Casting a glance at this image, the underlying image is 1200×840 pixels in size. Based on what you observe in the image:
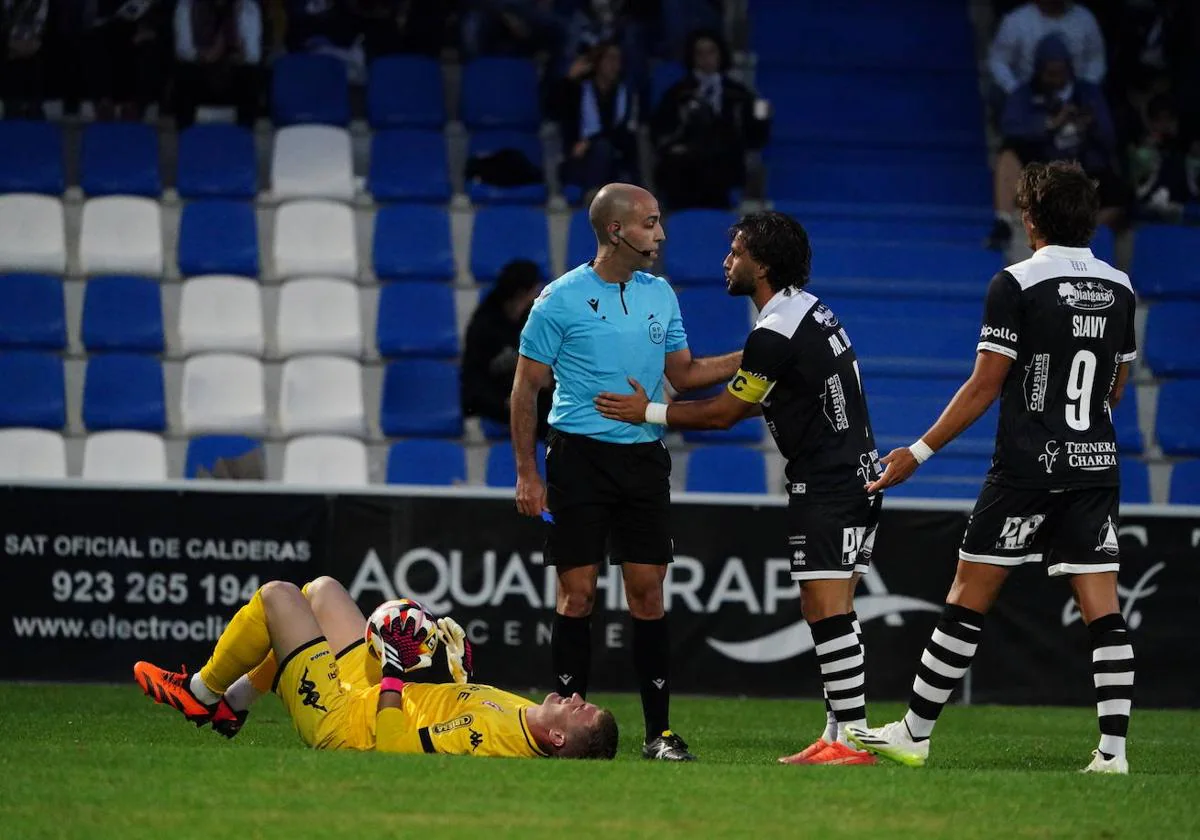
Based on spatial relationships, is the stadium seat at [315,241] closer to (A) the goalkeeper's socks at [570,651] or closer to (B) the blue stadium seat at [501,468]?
(B) the blue stadium seat at [501,468]

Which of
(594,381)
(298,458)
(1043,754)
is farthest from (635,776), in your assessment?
(298,458)

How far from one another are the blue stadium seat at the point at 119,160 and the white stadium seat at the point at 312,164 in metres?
0.92

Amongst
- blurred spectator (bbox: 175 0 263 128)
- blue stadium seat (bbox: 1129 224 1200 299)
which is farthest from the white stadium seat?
blue stadium seat (bbox: 1129 224 1200 299)

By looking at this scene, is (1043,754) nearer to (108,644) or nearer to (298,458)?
(108,644)

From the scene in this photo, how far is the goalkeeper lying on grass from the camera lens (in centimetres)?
668

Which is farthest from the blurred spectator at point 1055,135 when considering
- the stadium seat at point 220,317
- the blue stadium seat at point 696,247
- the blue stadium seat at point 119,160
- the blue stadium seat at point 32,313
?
the blue stadium seat at point 32,313

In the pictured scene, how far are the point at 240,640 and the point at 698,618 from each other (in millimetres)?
4140

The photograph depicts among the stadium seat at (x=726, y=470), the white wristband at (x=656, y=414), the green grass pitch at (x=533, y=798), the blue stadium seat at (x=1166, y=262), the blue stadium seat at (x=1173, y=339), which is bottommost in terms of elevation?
the green grass pitch at (x=533, y=798)

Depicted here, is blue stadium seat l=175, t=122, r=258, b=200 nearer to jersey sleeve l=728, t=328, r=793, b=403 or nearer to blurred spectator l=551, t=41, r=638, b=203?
blurred spectator l=551, t=41, r=638, b=203

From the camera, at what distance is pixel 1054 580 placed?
10945 millimetres

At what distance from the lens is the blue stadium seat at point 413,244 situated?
14.3 m

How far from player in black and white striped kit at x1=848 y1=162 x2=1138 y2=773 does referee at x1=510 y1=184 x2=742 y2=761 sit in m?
1.03

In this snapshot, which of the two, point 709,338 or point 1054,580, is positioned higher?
point 709,338

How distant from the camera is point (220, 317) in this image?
45.4 ft
